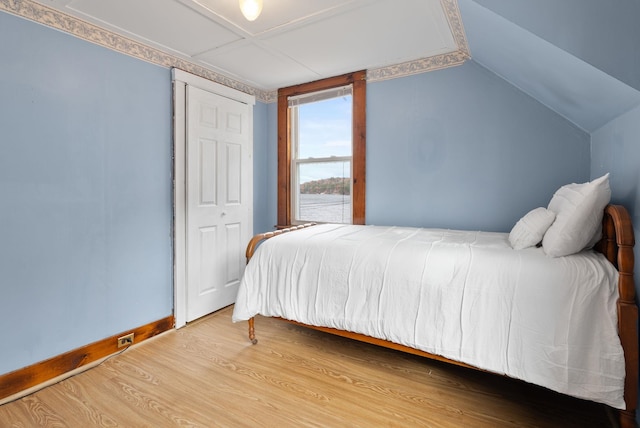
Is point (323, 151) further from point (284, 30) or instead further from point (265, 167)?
point (284, 30)

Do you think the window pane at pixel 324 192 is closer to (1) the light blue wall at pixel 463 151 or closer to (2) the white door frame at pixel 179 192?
(1) the light blue wall at pixel 463 151

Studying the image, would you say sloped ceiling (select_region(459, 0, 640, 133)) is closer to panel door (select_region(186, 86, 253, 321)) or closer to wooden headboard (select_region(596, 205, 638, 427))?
wooden headboard (select_region(596, 205, 638, 427))

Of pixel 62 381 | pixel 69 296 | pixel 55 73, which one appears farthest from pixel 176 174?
pixel 62 381

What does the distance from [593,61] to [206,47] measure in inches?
102

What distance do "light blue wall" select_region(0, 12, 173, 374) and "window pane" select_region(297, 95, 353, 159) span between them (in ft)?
5.05

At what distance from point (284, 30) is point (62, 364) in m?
2.81

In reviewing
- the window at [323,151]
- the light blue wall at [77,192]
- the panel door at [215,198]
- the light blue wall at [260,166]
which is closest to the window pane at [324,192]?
the window at [323,151]

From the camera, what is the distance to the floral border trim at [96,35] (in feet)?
6.27

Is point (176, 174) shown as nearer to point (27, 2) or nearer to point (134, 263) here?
point (134, 263)

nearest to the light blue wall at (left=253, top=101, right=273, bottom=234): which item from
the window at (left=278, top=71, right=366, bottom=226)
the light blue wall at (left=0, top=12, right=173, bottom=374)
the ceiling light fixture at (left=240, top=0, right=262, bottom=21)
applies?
the window at (left=278, top=71, right=366, bottom=226)

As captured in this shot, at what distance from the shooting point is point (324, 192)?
3641mm

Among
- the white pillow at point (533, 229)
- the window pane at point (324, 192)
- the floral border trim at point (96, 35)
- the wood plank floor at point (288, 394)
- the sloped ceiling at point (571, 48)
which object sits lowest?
the wood plank floor at point (288, 394)

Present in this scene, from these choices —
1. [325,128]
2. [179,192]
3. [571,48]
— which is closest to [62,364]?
[179,192]

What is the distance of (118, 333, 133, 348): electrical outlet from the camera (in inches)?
94.2
